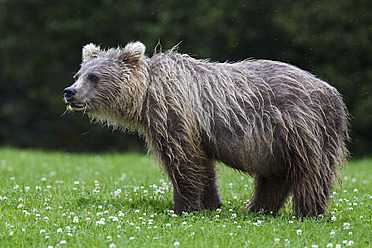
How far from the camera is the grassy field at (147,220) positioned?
5094mm

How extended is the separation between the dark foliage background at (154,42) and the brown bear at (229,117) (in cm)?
966

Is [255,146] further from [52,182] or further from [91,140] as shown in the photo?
[91,140]

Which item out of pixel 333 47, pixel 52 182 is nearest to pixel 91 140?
pixel 333 47

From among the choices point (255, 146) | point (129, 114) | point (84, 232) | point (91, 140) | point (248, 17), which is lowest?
point (91, 140)

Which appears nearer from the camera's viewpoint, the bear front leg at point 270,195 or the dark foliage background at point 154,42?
the bear front leg at point 270,195

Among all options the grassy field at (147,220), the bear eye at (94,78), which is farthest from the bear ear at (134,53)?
the grassy field at (147,220)

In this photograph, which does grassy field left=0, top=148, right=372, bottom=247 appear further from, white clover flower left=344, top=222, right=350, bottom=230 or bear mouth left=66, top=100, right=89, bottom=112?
bear mouth left=66, top=100, right=89, bottom=112

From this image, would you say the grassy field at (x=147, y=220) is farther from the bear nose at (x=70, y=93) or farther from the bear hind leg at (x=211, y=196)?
the bear nose at (x=70, y=93)

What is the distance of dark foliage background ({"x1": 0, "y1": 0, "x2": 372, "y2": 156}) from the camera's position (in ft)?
53.9

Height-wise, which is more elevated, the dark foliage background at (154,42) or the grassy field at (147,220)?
the dark foliage background at (154,42)

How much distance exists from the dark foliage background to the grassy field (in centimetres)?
864

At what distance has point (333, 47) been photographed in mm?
16734

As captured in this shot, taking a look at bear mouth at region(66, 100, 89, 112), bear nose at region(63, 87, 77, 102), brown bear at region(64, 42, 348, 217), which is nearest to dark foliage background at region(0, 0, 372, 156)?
brown bear at region(64, 42, 348, 217)

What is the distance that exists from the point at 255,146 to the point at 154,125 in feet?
3.77
